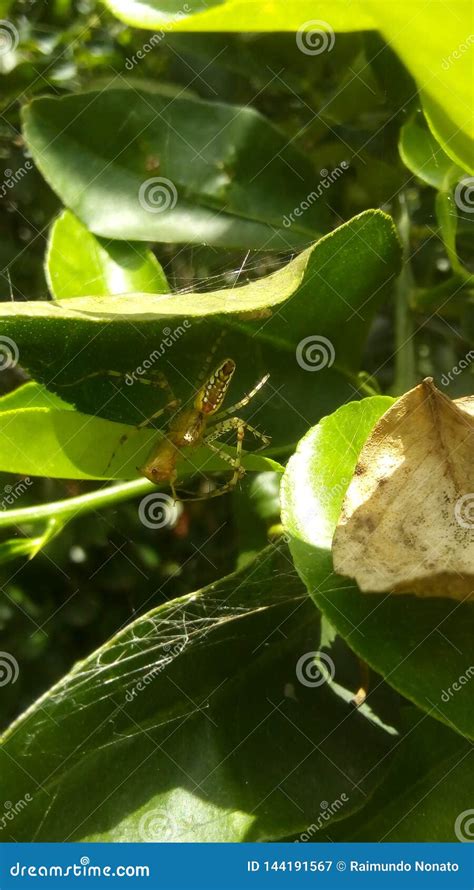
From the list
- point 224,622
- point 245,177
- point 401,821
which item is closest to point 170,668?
point 224,622

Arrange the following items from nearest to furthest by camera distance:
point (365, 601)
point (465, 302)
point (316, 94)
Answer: point (365, 601), point (465, 302), point (316, 94)

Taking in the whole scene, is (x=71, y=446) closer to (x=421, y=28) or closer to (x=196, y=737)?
(x=196, y=737)

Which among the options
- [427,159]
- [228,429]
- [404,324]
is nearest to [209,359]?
[228,429]

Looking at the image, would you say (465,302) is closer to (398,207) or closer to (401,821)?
(398,207)

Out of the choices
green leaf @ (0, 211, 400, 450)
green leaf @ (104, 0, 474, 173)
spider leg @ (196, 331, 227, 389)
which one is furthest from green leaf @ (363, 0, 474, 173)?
spider leg @ (196, 331, 227, 389)

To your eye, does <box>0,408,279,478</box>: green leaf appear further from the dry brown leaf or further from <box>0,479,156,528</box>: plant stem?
the dry brown leaf

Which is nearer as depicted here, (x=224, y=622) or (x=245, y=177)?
(x=224, y=622)

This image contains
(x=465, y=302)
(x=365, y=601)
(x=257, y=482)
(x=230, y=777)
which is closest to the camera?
(x=365, y=601)

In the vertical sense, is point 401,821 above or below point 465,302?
below

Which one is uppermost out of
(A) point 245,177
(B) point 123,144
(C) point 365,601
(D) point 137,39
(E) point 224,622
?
(D) point 137,39
